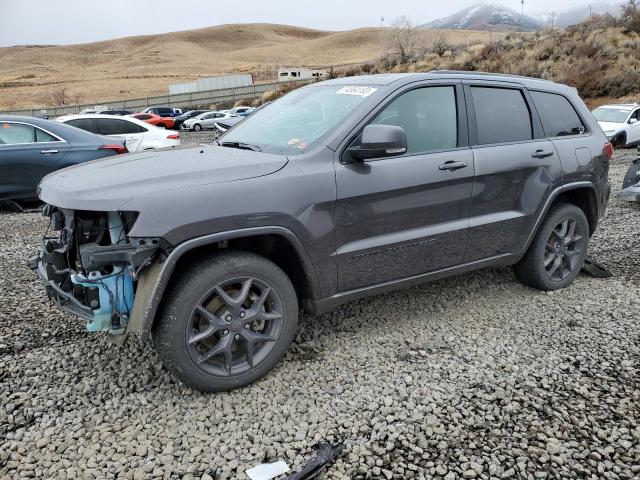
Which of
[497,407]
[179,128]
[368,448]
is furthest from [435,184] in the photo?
[179,128]

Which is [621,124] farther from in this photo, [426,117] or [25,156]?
[25,156]

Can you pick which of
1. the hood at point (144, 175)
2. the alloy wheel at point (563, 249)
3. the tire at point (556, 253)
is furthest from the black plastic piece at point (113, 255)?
the alloy wheel at point (563, 249)

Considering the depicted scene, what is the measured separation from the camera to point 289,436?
9.12 feet

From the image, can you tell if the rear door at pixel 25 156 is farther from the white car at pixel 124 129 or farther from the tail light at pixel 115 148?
the white car at pixel 124 129

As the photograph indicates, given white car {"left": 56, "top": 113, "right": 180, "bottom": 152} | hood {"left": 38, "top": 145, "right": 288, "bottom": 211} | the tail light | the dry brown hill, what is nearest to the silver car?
white car {"left": 56, "top": 113, "right": 180, "bottom": 152}

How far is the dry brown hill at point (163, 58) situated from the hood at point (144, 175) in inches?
2012

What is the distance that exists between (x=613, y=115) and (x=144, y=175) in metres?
17.0

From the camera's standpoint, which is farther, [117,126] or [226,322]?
[117,126]

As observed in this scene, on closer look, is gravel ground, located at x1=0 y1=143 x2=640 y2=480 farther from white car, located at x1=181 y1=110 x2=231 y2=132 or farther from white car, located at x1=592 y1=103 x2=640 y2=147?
white car, located at x1=181 y1=110 x2=231 y2=132

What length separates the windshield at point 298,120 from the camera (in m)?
3.51

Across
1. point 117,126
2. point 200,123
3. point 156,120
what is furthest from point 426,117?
point 200,123

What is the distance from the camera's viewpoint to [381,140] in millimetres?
3168

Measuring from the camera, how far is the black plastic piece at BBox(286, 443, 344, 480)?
248 cm

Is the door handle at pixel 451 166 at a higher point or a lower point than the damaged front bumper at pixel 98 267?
higher
